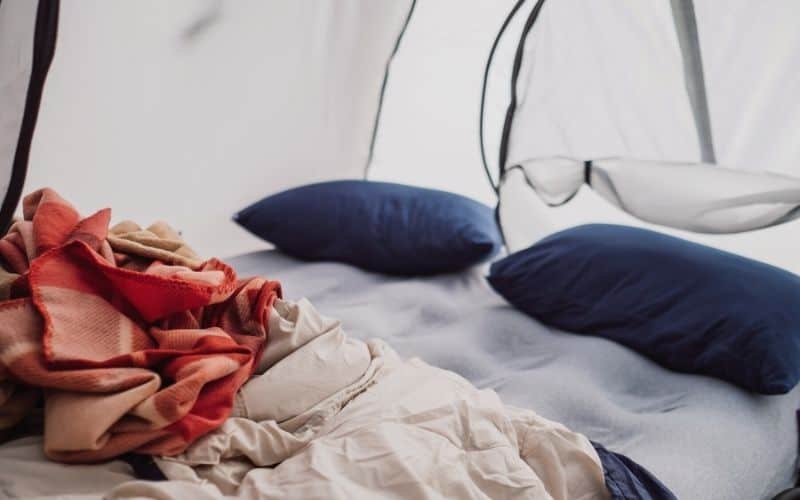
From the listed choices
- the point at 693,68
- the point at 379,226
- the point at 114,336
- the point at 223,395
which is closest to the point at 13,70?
the point at 114,336

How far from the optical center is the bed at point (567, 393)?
1.00 meters

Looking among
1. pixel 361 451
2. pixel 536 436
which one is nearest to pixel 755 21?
pixel 536 436

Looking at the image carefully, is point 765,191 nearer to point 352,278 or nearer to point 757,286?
point 757,286

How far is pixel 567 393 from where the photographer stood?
4.05 feet

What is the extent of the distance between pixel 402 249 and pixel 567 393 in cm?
65

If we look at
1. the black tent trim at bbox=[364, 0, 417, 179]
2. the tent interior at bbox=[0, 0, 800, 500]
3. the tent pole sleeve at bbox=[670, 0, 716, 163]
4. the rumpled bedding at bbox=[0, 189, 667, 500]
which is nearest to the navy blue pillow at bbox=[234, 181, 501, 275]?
the tent interior at bbox=[0, 0, 800, 500]

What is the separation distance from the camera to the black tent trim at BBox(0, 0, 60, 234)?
1.22 m

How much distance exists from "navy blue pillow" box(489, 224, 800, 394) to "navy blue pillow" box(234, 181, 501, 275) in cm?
17

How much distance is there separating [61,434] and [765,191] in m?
1.33

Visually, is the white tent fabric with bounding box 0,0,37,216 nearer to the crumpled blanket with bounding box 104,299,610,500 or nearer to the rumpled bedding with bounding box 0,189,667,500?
the rumpled bedding with bounding box 0,189,667,500

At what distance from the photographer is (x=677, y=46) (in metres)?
1.47

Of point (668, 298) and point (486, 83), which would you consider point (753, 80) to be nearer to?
point (668, 298)

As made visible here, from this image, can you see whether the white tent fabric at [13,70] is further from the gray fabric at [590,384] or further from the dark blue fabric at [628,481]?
the dark blue fabric at [628,481]

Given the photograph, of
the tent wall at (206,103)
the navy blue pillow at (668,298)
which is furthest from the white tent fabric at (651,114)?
the tent wall at (206,103)
